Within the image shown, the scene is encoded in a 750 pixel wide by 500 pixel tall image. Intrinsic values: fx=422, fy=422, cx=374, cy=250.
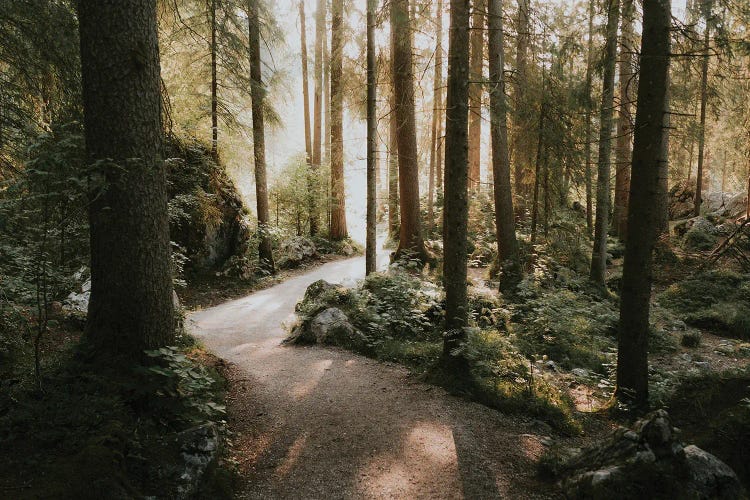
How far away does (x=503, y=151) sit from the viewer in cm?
1147

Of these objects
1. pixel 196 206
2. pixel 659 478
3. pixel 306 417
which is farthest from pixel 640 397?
pixel 196 206

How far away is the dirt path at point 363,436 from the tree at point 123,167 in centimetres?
181

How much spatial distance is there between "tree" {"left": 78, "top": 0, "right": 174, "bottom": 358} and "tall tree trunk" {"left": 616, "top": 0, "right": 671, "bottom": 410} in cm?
561

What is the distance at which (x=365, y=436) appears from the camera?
4848 millimetres

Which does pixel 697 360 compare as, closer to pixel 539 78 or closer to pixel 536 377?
pixel 536 377

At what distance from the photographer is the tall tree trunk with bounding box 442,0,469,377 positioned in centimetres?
566

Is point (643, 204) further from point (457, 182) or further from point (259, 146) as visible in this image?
point (259, 146)

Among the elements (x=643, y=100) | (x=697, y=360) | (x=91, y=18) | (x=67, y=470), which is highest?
(x=91, y=18)

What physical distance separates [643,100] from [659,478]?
4.37m

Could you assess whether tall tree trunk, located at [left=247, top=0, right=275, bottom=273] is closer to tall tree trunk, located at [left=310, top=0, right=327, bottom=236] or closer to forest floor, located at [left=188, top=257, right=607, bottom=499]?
tall tree trunk, located at [left=310, top=0, right=327, bottom=236]

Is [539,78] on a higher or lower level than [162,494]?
higher

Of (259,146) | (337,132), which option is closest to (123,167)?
(259,146)

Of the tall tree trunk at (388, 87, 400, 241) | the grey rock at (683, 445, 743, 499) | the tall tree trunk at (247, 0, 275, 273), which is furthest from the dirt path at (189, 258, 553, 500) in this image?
the tall tree trunk at (388, 87, 400, 241)

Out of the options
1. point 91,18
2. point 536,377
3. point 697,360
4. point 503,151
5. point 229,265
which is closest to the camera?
point 91,18
